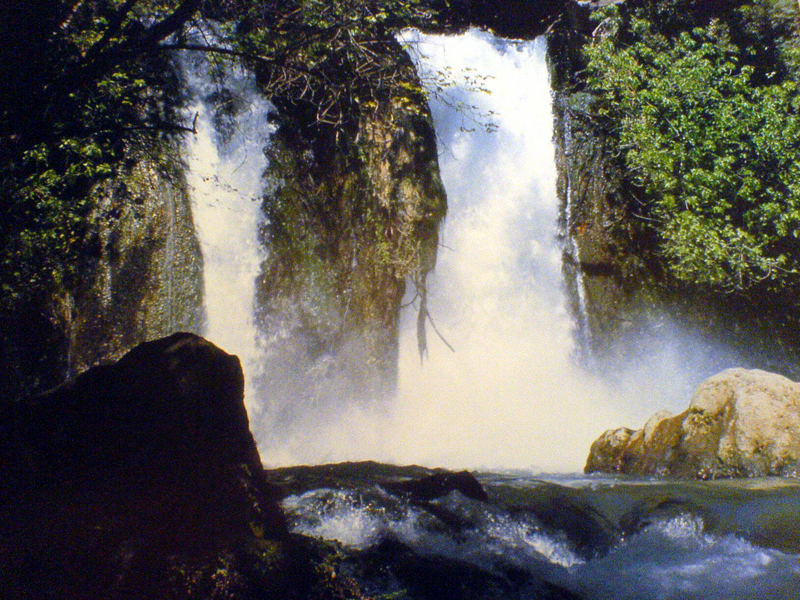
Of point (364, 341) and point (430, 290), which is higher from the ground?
point (430, 290)

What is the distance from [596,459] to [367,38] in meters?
6.43

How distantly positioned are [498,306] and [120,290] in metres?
5.82

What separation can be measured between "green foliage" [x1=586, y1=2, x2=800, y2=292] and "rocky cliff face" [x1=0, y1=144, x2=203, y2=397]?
749 centimetres

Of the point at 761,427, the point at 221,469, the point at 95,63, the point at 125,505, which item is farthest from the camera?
the point at 761,427

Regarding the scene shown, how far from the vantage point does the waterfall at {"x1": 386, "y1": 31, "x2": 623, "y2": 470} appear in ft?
28.8

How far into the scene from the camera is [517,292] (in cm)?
947

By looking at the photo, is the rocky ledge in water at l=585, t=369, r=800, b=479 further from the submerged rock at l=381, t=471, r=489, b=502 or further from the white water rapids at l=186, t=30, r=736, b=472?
the submerged rock at l=381, t=471, r=489, b=502

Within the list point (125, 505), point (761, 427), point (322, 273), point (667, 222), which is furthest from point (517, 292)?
point (125, 505)

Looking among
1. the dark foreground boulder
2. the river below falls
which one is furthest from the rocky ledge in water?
the dark foreground boulder

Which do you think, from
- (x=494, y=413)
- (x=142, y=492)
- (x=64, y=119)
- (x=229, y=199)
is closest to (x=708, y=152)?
(x=494, y=413)

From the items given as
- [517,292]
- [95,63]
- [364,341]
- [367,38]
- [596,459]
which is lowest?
[596,459]

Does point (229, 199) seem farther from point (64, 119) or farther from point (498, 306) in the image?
point (498, 306)

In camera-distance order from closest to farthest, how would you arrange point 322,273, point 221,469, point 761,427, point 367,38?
1. point 221,469
2. point 761,427
3. point 367,38
4. point 322,273

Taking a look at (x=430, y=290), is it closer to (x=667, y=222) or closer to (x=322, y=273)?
(x=322, y=273)
